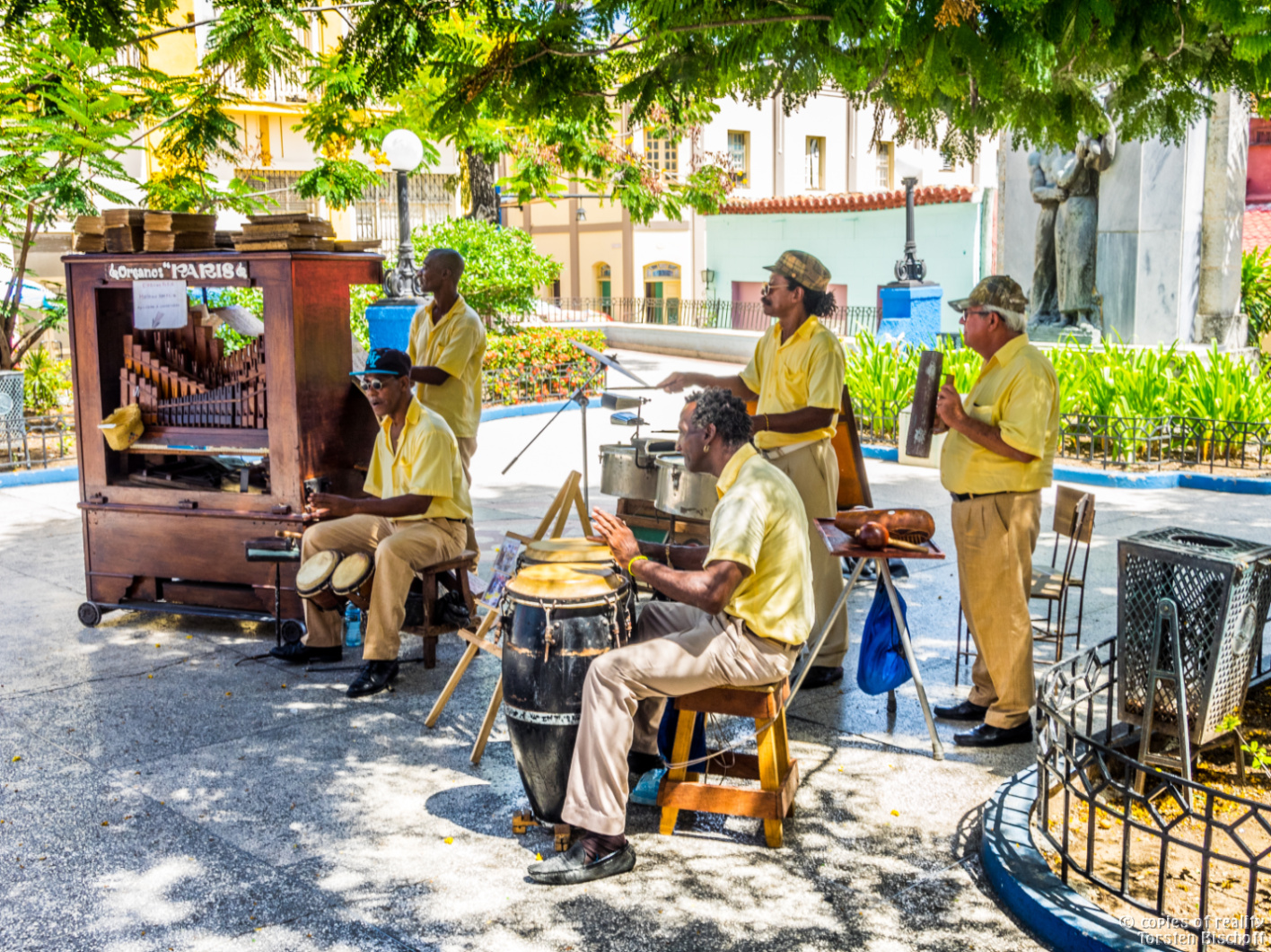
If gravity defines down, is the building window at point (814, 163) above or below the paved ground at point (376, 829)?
above

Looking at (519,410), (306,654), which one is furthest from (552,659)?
(519,410)

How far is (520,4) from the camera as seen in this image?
20.9 ft

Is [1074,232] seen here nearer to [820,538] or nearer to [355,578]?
[820,538]

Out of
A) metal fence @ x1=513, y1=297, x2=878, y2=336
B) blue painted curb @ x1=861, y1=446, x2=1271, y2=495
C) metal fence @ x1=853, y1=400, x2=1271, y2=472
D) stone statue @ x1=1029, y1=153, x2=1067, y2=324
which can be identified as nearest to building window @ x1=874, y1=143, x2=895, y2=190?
metal fence @ x1=513, y1=297, x2=878, y2=336

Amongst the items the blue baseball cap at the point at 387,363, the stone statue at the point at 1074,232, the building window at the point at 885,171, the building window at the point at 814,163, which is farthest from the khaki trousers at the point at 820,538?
the building window at the point at 885,171

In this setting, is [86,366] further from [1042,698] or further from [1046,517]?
[1046,517]

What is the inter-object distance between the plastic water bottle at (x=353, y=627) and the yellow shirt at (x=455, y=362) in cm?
134

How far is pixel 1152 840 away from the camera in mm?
4895

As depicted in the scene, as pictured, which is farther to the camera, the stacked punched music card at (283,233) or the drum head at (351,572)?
the stacked punched music card at (283,233)

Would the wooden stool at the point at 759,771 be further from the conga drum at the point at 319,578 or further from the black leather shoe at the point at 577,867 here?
the conga drum at the point at 319,578

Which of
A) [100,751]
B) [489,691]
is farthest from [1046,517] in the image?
[100,751]

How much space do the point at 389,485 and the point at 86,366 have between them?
2435mm

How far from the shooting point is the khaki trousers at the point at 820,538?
6676 millimetres

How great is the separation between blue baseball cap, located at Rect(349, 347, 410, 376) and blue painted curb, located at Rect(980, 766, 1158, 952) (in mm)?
3542
